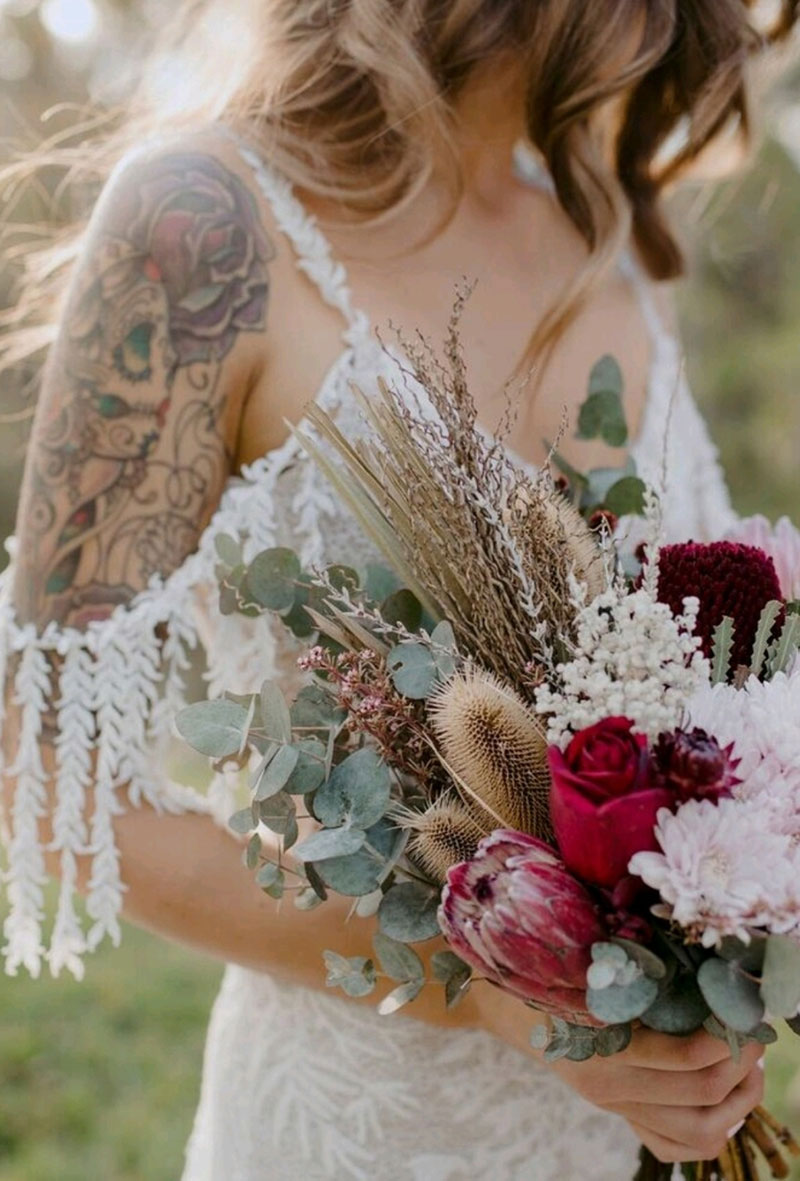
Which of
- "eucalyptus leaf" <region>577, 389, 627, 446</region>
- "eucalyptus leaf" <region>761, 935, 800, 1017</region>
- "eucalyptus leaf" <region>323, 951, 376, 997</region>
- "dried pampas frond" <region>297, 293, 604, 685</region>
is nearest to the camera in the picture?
"eucalyptus leaf" <region>761, 935, 800, 1017</region>

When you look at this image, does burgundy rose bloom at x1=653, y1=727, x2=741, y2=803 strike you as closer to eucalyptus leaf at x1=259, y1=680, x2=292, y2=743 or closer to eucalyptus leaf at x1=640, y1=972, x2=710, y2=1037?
eucalyptus leaf at x1=640, y1=972, x2=710, y2=1037

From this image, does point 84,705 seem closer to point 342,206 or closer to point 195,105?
point 342,206

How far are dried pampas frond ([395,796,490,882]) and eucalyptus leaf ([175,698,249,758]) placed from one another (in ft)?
0.54

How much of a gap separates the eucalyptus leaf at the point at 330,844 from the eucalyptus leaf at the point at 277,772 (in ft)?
0.17

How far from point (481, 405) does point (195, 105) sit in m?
0.57

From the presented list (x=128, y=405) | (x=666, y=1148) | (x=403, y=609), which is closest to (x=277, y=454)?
(x=128, y=405)

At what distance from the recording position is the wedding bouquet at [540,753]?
36.8 inches

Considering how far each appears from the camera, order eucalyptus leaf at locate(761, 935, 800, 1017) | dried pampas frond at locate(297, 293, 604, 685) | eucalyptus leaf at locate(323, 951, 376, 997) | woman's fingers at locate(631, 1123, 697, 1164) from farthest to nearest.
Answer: woman's fingers at locate(631, 1123, 697, 1164) < eucalyptus leaf at locate(323, 951, 376, 997) < dried pampas frond at locate(297, 293, 604, 685) < eucalyptus leaf at locate(761, 935, 800, 1017)

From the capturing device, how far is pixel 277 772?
1.10 meters

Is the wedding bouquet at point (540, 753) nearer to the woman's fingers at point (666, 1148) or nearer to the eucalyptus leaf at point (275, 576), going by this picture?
the eucalyptus leaf at point (275, 576)

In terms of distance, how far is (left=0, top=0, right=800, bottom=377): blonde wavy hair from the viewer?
169cm

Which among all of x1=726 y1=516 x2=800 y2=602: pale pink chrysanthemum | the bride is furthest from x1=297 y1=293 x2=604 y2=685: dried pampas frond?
the bride

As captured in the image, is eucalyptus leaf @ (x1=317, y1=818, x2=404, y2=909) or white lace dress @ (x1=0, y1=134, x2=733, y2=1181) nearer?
eucalyptus leaf @ (x1=317, y1=818, x2=404, y2=909)

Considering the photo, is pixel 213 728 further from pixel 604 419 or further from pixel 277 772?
pixel 604 419
